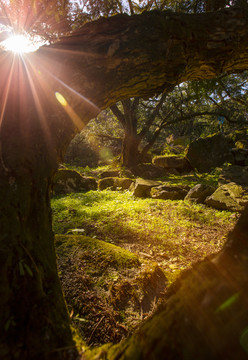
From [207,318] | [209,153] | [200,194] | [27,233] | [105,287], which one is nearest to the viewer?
[207,318]

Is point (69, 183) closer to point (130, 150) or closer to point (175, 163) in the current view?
point (130, 150)

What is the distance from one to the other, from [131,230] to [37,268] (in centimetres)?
336

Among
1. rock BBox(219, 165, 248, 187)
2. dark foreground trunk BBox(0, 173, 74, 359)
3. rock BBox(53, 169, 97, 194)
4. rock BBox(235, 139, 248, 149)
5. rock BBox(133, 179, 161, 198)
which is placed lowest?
rock BBox(53, 169, 97, 194)

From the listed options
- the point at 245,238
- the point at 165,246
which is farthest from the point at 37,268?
the point at 165,246

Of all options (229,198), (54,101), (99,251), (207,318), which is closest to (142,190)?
(229,198)

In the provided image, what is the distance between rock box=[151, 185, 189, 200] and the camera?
670 centimetres

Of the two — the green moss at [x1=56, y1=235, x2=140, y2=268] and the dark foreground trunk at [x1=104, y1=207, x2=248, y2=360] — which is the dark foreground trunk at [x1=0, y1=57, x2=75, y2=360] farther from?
the green moss at [x1=56, y1=235, x2=140, y2=268]

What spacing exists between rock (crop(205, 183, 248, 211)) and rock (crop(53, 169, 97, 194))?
5.51 meters

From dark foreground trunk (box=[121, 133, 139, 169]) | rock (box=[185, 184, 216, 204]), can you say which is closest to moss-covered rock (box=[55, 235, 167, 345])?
rock (box=[185, 184, 216, 204])

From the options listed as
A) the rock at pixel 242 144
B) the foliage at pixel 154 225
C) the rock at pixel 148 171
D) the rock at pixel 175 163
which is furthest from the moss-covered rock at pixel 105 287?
the rock at pixel 242 144

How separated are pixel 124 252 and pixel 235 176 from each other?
6988 millimetres

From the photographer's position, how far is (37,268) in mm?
1158

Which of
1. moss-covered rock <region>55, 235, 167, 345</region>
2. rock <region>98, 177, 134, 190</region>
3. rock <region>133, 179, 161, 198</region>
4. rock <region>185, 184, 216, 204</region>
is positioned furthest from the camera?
rock <region>98, 177, 134, 190</region>

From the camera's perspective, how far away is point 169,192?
6.74 m
